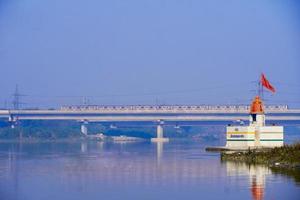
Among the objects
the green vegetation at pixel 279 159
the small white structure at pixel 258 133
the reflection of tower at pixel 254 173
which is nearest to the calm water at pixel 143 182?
the reflection of tower at pixel 254 173

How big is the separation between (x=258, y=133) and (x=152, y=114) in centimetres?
5075

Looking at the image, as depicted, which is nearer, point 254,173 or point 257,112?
point 254,173

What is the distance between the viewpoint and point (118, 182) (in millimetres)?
29562

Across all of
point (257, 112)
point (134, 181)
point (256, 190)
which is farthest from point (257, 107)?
point (256, 190)

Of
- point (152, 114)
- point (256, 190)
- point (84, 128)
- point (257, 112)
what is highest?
point (152, 114)

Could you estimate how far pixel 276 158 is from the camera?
1502 inches

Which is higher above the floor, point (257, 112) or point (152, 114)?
point (152, 114)

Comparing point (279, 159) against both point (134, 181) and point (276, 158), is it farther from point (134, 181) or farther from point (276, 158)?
point (134, 181)

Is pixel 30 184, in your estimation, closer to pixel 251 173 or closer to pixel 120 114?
pixel 251 173

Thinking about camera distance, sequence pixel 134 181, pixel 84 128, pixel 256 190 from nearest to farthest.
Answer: pixel 256 190, pixel 134 181, pixel 84 128

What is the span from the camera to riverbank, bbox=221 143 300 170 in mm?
35494

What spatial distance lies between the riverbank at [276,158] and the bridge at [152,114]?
167 ft

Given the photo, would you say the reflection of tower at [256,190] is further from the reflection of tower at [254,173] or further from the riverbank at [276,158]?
the riverbank at [276,158]

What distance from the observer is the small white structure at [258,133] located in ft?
172
